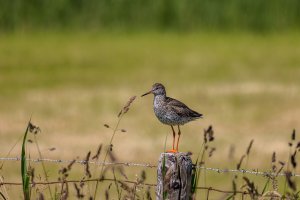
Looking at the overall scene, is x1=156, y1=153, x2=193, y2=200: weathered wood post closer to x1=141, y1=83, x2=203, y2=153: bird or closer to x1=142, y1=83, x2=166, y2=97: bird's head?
x1=141, y1=83, x2=203, y2=153: bird

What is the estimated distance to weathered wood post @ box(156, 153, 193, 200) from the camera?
727cm

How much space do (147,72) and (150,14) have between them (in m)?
3.74

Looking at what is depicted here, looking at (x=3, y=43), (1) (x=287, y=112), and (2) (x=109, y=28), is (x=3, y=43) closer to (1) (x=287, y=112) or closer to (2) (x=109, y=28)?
(2) (x=109, y=28)

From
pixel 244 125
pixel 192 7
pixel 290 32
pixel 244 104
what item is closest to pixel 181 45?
pixel 192 7

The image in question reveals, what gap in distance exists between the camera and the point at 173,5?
1085 inches

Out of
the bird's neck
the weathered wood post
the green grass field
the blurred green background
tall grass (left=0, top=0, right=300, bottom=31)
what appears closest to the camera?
the weathered wood post

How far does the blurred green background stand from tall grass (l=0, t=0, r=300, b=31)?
1.1 inches

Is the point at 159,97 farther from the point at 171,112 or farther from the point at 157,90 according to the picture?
the point at 171,112

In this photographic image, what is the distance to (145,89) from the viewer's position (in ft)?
72.6

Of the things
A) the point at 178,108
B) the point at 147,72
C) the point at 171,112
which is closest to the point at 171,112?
the point at 171,112

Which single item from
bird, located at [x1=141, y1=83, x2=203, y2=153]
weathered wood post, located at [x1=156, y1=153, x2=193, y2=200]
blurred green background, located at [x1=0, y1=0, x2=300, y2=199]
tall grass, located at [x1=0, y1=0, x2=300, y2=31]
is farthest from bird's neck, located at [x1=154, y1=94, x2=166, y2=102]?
tall grass, located at [x1=0, y1=0, x2=300, y2=31]

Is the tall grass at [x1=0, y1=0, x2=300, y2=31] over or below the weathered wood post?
over

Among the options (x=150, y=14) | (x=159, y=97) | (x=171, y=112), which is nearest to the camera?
(x=171, y=112)

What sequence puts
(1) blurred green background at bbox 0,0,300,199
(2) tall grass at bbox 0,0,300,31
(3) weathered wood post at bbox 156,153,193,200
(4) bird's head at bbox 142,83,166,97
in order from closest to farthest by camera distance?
(3) weathered wood post at bbox 156,153,193,200
(4) bird's head at bbox 142,83,166,97
(1) blurred green background at bbox 0,0,300,199
(2) tall grass at bbox 0,0,300,31
